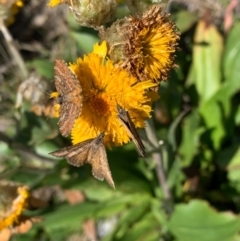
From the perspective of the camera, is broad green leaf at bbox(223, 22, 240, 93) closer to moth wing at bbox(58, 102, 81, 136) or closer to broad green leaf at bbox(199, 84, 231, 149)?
broad green leaf at bbox(199, 84, 231, 149)

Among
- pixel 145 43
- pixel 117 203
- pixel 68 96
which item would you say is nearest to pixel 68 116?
pixel 68 96

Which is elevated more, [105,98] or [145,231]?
[105,98]

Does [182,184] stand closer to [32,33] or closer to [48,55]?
[48,55]

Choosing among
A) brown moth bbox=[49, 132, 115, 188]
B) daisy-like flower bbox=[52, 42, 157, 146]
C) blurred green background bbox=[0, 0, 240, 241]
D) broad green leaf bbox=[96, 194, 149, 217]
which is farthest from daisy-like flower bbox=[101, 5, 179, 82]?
broad green leaf bbox=[96, 194, 149, 217]

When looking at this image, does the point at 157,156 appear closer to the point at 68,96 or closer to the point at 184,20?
the point at 68,96

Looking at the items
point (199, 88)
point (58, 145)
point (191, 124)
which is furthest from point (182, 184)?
point (58, 145)

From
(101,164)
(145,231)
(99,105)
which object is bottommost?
(145,231)

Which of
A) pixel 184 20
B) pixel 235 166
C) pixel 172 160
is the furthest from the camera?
pixel 184 20

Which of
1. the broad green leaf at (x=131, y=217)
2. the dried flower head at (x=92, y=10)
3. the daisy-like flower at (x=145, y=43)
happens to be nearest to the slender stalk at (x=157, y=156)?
the broad green leaf at (x=131, y=217)
